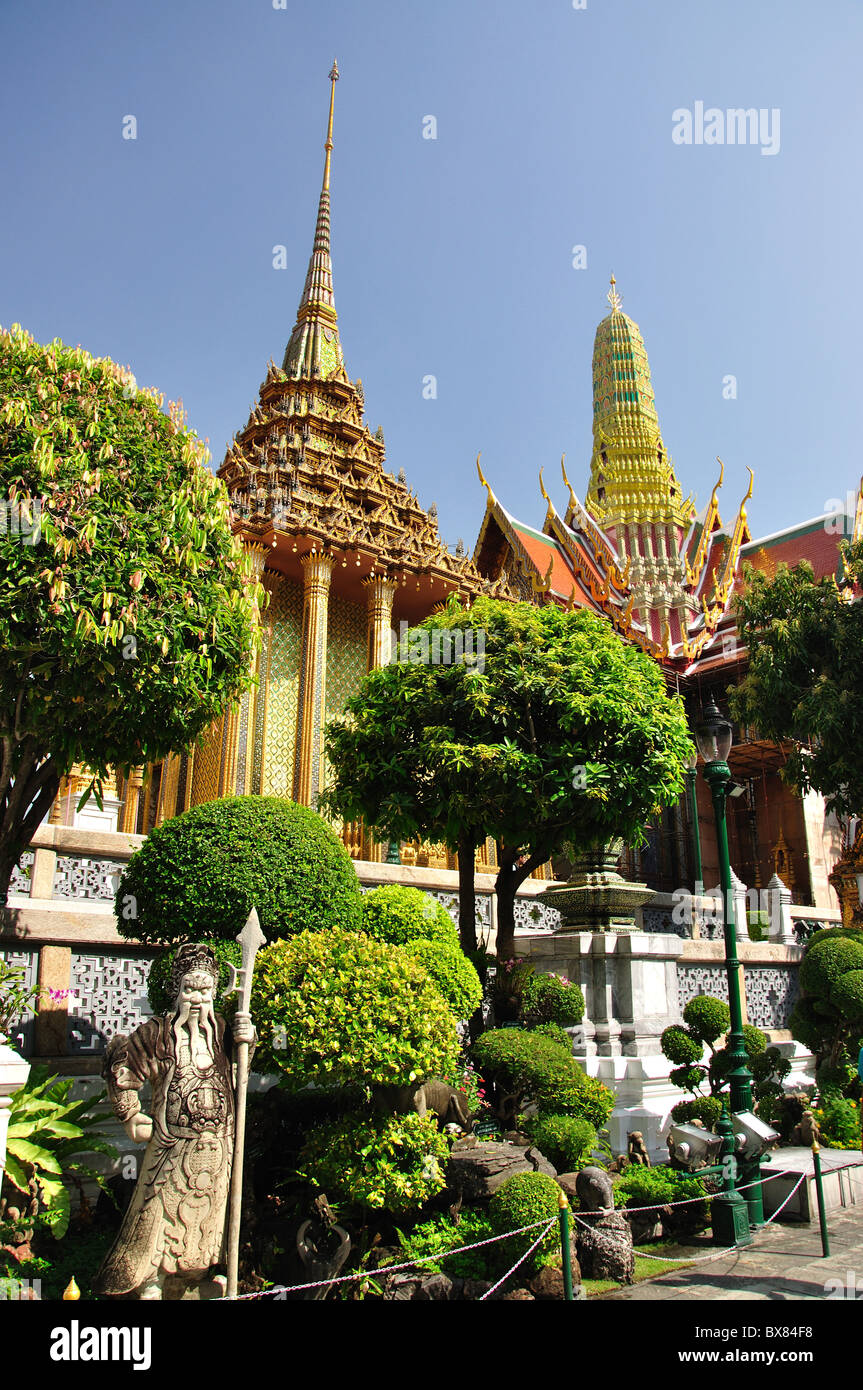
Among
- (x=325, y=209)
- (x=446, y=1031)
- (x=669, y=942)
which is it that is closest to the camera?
(x=446, y=1031)

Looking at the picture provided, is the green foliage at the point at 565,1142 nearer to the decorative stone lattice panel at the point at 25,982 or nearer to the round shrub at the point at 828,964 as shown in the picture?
the decorative stone lattice panel at the point at 25,982

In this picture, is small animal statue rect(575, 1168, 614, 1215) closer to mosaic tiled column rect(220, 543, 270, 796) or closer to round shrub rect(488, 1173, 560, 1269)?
round shrub rect(488, 1173, 560, 1269)

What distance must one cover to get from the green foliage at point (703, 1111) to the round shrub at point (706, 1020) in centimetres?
65

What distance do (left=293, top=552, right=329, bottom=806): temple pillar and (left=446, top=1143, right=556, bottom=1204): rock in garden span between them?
1099cm

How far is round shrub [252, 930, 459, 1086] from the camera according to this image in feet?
20.6

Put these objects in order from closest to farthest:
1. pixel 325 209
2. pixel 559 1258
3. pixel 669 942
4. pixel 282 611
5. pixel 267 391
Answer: pixel 559 1258
pixel 669 942
pixel 282 611
pixel 267 391
pixel 325 209

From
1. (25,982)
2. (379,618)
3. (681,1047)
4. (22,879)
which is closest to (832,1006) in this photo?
(681,1047)

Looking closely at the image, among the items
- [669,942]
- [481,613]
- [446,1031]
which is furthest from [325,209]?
[446,1031]

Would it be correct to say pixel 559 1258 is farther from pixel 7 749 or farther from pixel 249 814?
pixel 7 749

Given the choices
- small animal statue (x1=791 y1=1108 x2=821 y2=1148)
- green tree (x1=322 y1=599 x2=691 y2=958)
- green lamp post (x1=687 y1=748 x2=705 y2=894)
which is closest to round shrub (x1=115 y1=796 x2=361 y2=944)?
green tree (x1=322 y1=599 x2=691 y2=958)

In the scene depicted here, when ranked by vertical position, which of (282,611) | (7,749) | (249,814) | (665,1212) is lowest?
(665,1212)

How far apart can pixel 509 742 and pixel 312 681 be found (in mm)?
9005

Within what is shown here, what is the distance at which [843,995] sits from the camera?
38.1 ft
